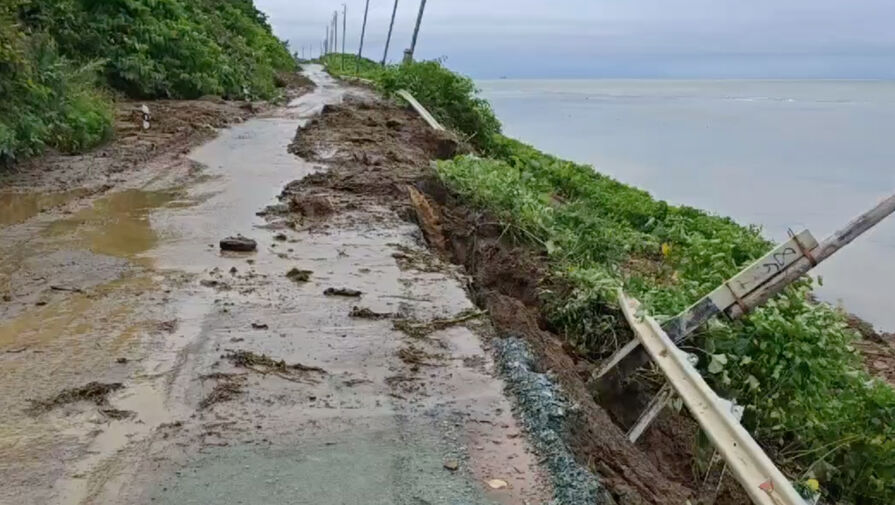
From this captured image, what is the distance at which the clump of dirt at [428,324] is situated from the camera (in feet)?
14.7

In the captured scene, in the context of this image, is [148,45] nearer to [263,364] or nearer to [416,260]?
[416,260]

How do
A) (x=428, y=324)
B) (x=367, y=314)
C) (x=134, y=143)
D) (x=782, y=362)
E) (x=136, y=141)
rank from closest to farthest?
(x=428, y=324) → (x=367, y=314) → (x=782, y=362) → (x=134, y=143) → (x=136, y=141)

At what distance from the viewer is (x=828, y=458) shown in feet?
17.4

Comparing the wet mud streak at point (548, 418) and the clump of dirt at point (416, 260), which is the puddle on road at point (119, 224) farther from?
the wet mud streak at point (548, 418)

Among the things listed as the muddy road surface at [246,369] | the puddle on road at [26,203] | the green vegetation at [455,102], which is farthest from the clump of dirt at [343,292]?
the green vegetation at [455,102]

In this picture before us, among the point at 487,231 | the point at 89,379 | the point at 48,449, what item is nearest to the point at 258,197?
the point at 487,231

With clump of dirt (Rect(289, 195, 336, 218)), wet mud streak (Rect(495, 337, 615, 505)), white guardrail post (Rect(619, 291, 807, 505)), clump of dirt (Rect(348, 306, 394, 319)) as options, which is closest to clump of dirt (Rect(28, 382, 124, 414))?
clump of dirt (Rect(348, 306, 394, 319))

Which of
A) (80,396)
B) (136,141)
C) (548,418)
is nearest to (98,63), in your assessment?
(136,141)

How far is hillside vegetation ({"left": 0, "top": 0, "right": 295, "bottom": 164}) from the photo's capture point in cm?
962

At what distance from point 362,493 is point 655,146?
28.6m

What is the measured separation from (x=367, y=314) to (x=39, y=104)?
7.49m

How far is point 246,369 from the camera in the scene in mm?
3916

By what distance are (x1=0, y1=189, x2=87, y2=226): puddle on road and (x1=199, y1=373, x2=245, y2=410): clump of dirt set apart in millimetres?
4275

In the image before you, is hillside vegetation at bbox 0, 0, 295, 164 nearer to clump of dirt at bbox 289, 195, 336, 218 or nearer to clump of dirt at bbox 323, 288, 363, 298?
clump of dirt at bbox 289, 195, 336, 218
